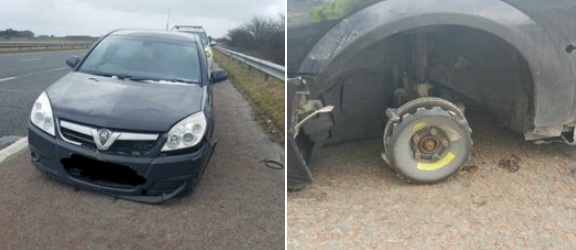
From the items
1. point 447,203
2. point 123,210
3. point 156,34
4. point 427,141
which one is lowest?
point 447,203

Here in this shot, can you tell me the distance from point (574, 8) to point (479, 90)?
0.72 meters

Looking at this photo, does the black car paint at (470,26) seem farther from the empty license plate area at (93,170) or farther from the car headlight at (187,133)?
the empty license plate area at (93,170)

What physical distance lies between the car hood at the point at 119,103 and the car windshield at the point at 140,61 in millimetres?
152

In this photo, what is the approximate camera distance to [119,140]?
1491mm

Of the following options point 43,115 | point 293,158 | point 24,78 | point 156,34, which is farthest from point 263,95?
point 43,115

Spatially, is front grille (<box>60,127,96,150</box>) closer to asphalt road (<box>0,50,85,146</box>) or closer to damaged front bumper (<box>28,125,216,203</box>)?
damaged front bumper (<box>28,125,216,203</box>)

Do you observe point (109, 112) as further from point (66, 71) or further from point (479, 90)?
point (479, 90)

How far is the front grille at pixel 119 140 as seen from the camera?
4.57 ft

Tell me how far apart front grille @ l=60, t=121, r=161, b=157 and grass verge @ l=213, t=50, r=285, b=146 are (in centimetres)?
61

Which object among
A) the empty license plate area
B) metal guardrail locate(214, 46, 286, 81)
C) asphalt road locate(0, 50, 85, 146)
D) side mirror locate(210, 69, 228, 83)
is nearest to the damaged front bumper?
the empty license plate area

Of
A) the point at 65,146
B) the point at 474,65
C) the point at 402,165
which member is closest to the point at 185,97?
the point at 65,146

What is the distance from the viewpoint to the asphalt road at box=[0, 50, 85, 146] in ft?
5.94

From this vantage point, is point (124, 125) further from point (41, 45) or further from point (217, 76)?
point (217, 76)

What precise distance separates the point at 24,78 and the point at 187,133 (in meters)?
0.65
